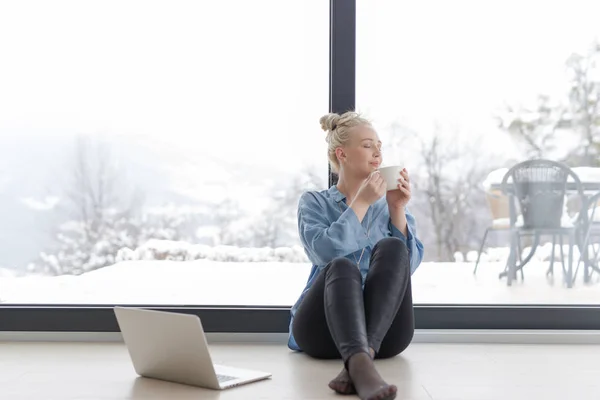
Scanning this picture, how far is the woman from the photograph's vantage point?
2.04 meters

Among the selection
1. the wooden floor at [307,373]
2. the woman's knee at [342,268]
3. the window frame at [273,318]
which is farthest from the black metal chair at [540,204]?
the woman's knee at [342,268]

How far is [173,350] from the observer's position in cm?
204

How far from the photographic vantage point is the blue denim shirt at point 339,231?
244cm

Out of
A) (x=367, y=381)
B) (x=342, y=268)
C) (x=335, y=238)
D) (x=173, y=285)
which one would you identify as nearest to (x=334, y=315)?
(x=342, y=268)

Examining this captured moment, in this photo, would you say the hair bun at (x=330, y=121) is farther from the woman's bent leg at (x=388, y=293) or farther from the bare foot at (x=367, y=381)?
the bare foot at (x=367, y=381)

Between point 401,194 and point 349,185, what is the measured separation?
0.23 metres

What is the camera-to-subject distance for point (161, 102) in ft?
9.95

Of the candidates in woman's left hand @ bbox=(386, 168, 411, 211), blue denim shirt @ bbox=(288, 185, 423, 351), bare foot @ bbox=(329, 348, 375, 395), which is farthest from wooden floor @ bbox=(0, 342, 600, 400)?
woman's left hand @ bbox=(386, 168, 411, 211)

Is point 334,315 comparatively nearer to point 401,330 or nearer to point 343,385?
point 343,385

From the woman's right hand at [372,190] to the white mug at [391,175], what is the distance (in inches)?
0.8

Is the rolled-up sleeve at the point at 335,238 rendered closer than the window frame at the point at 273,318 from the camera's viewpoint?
Yes

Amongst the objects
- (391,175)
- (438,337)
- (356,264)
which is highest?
(391,175)

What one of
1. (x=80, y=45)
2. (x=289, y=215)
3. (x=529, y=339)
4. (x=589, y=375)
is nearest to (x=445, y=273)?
(x=529, y=339)

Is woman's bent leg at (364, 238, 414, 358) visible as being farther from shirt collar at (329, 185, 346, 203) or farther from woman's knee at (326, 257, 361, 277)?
shirt collar at (329, 185, 346, 203)
